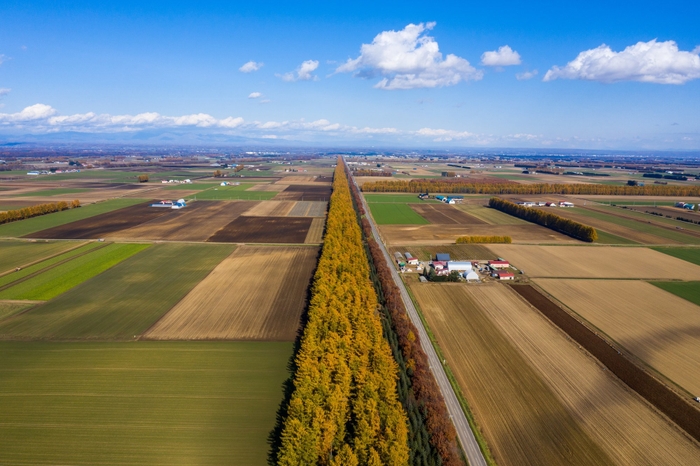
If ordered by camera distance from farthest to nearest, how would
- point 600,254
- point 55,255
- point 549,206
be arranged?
point 549,206
point 600,254
point 55,255

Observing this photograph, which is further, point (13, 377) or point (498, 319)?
point (498, 319)

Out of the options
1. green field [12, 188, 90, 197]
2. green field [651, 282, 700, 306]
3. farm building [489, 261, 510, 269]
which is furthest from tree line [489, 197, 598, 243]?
green field [12, 188, 90, 197]

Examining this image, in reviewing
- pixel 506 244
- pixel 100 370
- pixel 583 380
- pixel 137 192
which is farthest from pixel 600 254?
pixel 137 192

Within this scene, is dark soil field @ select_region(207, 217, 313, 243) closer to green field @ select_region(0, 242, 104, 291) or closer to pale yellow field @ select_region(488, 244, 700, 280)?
green field @ select_region(0, 242, 104, 291)

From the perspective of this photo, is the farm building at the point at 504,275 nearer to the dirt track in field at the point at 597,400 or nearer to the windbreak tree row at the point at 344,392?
the dirt track in field at the point at 597,400

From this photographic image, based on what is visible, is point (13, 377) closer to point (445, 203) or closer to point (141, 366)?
point (141, 366)

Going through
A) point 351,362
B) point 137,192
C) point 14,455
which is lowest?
point 14,455
